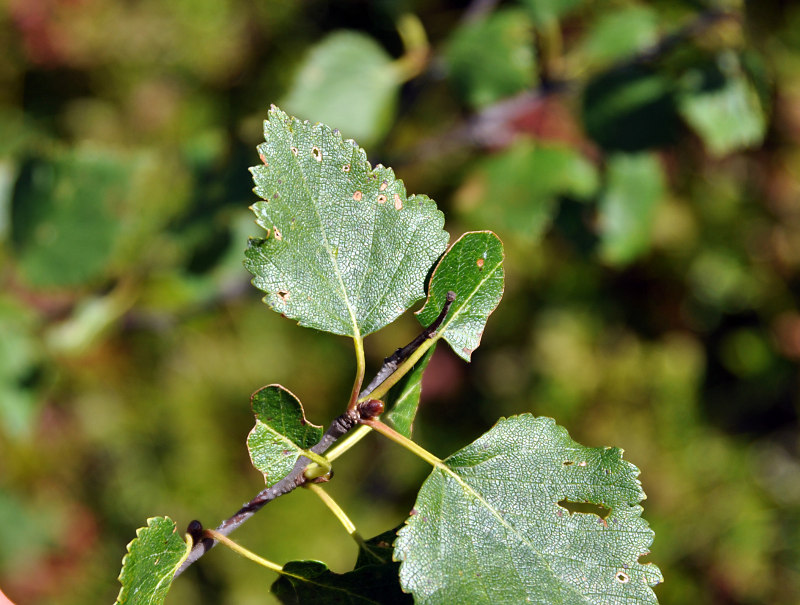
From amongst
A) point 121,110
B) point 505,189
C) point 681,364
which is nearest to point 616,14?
point 505,189

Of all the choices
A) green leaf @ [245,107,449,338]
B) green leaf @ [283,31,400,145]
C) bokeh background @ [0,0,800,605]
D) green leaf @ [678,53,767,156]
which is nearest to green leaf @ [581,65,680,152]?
green leaf @ [678,53,767,156]

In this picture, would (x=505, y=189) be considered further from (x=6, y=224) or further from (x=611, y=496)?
(x=6, y=224)

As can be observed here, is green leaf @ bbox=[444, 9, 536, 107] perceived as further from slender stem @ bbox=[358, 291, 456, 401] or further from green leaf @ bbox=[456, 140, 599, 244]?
slender stem @ bbox=[358, 291, 456, 401]

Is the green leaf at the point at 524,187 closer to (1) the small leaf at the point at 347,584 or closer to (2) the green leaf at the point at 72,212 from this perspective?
(2) the green leaf at the point at 72,212

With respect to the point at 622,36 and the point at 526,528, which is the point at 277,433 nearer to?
the point at 526,528

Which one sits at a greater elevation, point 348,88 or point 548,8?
point 348,88

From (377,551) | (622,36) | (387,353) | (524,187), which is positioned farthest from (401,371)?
(387,353)
